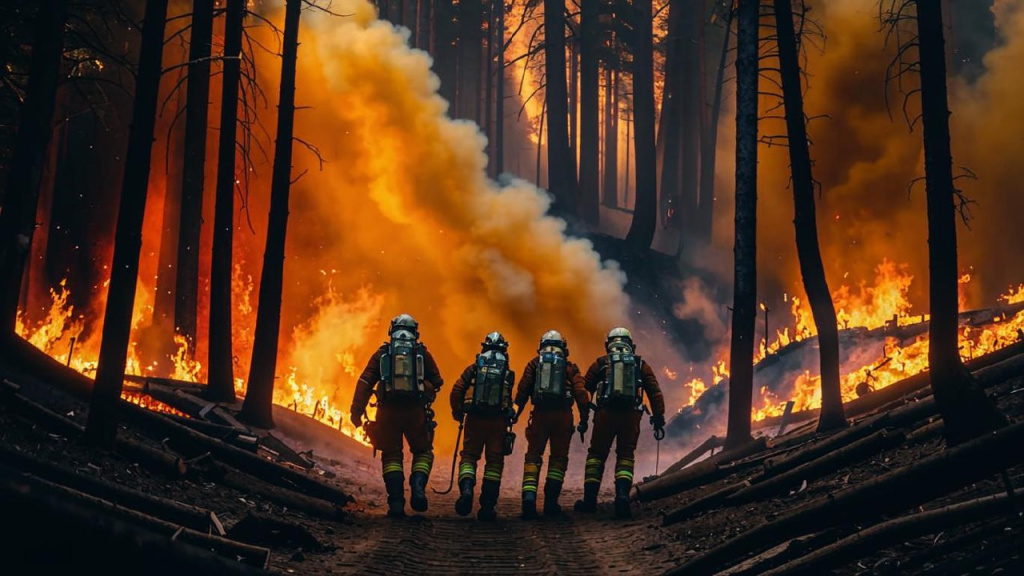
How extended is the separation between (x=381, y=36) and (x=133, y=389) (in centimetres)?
1354

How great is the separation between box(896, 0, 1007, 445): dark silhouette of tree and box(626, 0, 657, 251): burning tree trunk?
19034mm

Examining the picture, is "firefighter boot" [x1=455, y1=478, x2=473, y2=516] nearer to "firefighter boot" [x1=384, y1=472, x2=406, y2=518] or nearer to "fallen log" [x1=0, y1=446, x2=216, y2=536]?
"firefighter boot" [x1=384, y1=472, x2=406, y2=518]

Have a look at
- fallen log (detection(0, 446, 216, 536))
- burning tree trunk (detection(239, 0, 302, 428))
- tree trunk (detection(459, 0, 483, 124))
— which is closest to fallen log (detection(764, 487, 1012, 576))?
fallen log (detection(0, 446, 216, 536))

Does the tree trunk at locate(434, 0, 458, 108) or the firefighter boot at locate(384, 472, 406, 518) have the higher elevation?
the tree trunk at locate(434, 0, 458, 108)

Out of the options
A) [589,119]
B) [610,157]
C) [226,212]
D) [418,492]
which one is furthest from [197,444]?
[610,157]

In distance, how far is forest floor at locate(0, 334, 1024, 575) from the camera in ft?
18.2

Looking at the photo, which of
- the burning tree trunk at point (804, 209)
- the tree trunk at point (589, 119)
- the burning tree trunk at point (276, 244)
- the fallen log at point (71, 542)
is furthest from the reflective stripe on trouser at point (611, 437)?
the tree trunk at point (589, 119)

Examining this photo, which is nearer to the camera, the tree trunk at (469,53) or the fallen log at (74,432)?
the fallen log at (74,432)

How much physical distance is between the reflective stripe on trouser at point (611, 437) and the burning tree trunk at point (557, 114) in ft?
57.4

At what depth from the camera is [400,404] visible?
10.8m

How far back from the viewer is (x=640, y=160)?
1139 inches

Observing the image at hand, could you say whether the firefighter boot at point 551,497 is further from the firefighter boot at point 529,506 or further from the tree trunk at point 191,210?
the tree trunk at point 191,210

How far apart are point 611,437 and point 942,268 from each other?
4631mm

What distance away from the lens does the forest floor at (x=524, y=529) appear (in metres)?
5.56
